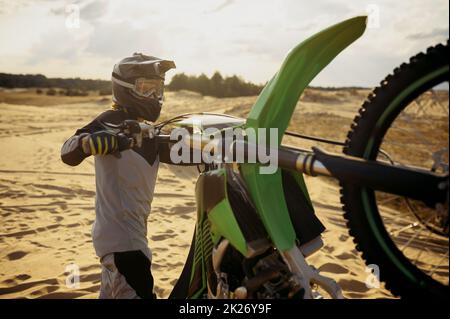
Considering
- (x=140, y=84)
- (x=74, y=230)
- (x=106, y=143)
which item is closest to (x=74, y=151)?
(x=106, y=143)

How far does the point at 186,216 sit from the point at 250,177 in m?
5.10

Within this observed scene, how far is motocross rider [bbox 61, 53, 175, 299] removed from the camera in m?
2.69

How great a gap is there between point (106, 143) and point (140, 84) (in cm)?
78

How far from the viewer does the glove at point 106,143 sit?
2.10 metres

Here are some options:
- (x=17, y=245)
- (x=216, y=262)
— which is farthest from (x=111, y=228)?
(x=17, y=245)

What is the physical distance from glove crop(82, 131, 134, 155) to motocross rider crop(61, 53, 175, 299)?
432mm

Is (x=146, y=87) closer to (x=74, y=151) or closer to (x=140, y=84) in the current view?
(x=140, y=84)

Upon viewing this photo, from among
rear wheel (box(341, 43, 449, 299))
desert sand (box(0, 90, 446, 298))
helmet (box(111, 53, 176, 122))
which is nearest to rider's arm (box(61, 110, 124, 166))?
helmet (box(111, 53, 176, 122))

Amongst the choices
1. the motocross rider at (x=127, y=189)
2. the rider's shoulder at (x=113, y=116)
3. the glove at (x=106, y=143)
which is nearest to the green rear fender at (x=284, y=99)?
the glove at (x=106, y=143)

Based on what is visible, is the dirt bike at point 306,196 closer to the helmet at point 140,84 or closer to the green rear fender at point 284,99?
the green rear fender at point 284,99

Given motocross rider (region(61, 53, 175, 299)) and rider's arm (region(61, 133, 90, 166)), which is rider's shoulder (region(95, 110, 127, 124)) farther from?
rider's arm (region(61, 133, 90, 166))

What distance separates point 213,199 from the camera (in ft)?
5.82

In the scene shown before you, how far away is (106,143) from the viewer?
213 cm
